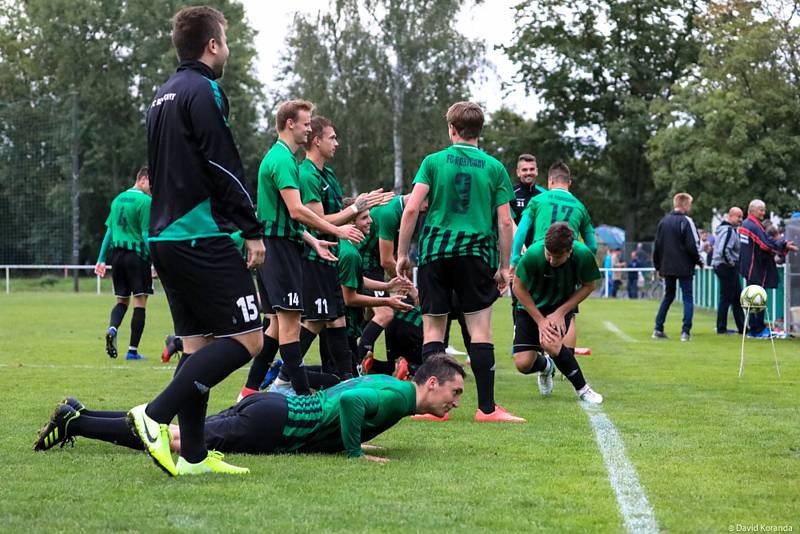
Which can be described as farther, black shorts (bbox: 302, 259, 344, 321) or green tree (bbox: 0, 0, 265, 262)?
green tree (bbox: 0, 0, 265, 262)

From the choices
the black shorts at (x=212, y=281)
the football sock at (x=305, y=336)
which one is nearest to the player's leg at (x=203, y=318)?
the black shorts at (x=212, y=281)

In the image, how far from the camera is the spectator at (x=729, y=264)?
703 inches

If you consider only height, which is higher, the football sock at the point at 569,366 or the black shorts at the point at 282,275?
the black shorts at the point at 282,275

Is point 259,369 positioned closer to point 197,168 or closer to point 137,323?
point 197,168

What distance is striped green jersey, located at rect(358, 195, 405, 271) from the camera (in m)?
9.49

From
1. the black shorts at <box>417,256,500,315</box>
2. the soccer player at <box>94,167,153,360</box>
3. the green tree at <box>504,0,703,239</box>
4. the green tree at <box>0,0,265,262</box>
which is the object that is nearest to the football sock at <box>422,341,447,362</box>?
the black shorts at <box>417,256,500,315</box>

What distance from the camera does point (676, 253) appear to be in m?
17.6

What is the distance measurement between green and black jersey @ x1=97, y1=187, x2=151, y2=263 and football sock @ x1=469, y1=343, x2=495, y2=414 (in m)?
6.34

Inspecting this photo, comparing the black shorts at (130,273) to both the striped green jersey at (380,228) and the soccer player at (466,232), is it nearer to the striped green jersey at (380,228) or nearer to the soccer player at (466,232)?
the striped green jersey at (380,228)

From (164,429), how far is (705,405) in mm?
4778

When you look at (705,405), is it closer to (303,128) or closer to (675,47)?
(303,128)

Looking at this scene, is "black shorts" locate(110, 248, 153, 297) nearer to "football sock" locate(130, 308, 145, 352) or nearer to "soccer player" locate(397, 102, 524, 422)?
"football sock" locate(130, 308, 145, 352)

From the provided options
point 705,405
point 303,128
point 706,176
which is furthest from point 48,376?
point 706,176

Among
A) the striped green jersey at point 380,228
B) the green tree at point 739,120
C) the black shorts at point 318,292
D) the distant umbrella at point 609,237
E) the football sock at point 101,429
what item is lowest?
the football sock at point 101,429
